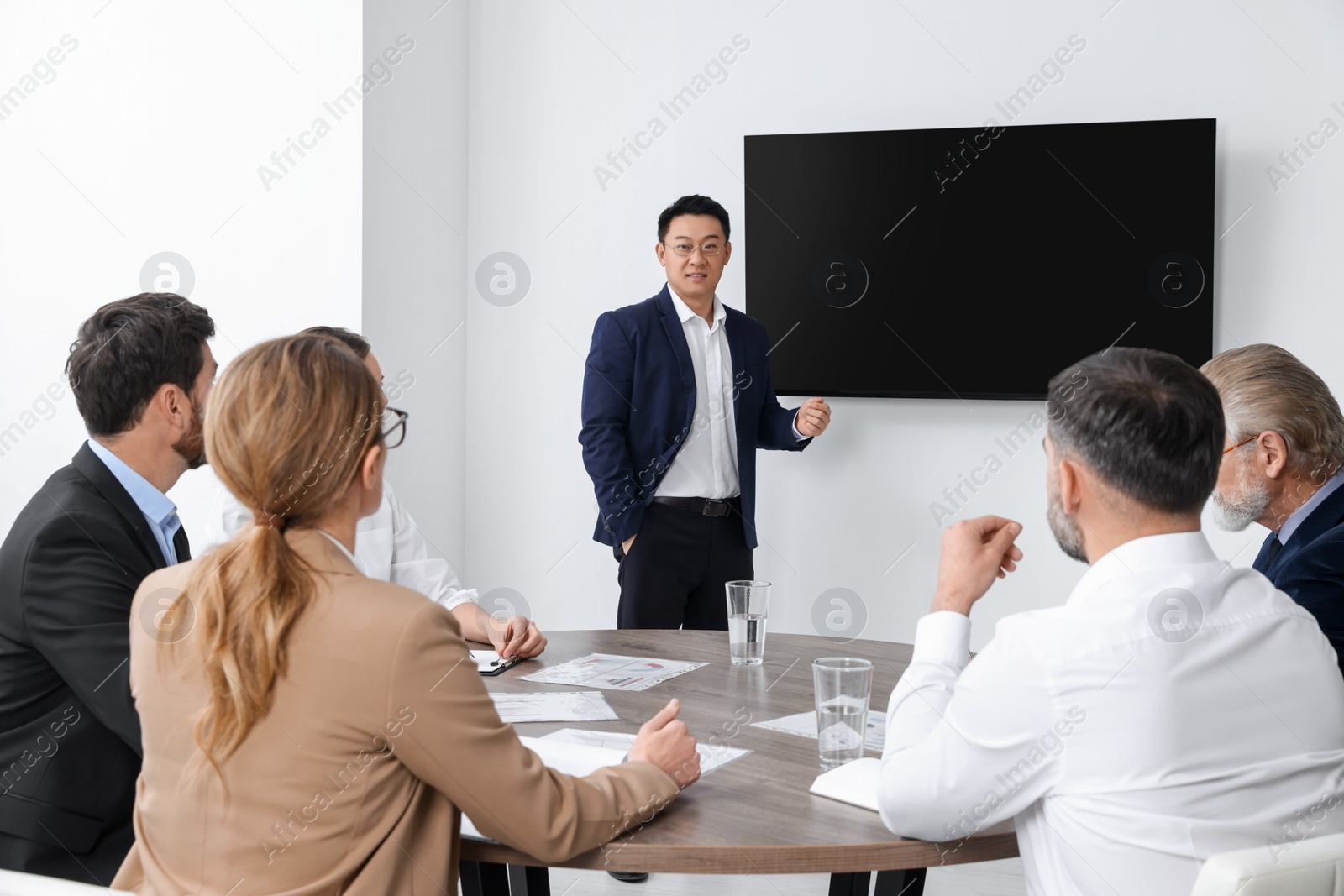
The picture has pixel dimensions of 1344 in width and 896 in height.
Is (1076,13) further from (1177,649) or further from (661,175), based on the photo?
(1177,649)

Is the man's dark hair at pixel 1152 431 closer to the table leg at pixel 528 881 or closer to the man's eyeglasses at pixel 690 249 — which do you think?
the table leg at pixel 528 881

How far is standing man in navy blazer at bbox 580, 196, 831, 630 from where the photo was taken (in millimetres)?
3518

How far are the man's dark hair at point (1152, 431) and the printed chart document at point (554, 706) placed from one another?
0.86 metres

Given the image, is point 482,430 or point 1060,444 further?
point 482,430

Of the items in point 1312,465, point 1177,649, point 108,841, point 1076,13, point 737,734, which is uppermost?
point 1076,13

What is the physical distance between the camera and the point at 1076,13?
370 cm

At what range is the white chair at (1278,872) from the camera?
1.00 m

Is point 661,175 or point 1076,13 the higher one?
point 1076,13

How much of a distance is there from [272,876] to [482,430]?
3340 mm

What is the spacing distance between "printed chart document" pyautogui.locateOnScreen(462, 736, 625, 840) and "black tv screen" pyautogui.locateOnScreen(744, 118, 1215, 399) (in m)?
2.53

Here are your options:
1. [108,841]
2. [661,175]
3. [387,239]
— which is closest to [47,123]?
[387,239]

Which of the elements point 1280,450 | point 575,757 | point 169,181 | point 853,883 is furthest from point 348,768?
point 169,181

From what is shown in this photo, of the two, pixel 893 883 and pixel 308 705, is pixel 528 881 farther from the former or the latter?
pixel 308 705

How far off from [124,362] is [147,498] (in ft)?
0.74
